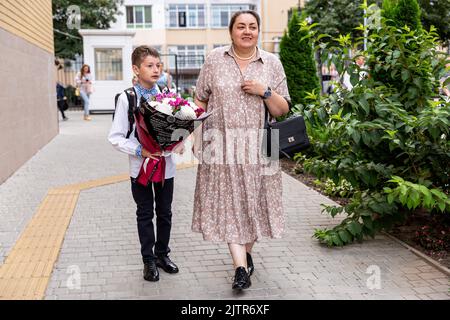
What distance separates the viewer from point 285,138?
4.40 meters

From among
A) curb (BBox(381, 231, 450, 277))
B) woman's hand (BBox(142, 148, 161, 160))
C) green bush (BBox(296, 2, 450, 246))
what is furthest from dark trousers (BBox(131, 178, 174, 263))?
curb (BBox(381, 231, 450, 277))

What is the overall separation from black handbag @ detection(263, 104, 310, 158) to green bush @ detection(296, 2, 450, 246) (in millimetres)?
728

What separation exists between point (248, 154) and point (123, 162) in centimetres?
704

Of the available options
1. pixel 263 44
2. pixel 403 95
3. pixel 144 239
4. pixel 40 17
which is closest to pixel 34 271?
pixel 144 239

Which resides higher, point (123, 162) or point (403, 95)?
point (403, 95)

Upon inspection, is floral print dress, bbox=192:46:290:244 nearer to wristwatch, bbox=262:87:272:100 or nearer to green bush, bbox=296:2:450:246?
wristwatch, bbox=262:87:272:100

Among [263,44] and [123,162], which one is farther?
[263,44]

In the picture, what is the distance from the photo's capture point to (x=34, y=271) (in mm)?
4855

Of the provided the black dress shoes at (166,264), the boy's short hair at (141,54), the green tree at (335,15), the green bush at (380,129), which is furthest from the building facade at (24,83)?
the green tree at (335,15)

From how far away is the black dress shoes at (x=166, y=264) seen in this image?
4.80 m

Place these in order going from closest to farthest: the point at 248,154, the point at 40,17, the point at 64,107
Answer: the point at 248,154 → the point at 40,17 → the point at 64,107

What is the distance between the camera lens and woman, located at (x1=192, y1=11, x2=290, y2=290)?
170 inches

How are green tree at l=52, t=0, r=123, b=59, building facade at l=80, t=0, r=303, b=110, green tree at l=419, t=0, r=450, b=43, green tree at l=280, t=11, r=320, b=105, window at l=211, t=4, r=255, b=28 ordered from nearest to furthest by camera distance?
1. green tree at l=280, t=11, r=320, b=105
2. green tree at l=52, t=0, r=123, b=59
3. green tree at l=419, t=0, r=450, b=43
4. building facade at l=80, t=0, r=303, b=110
5. window at l=211, t=4, r=255, b=28
